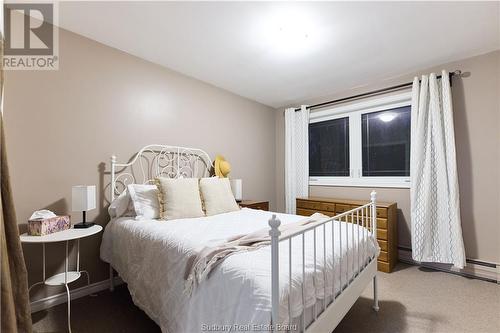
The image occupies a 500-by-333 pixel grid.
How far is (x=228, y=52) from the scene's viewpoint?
2541mm

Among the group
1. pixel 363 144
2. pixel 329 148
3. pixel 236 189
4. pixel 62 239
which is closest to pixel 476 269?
pixel 363 144

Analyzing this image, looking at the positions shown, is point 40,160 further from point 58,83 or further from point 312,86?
point 312,86

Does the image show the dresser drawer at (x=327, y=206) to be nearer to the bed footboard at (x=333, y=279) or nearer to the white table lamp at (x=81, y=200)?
the bed footboard at (x=333, y=279)

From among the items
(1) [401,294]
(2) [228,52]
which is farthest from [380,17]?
(1) [401,294]

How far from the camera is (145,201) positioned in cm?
225

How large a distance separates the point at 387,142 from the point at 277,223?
2949mm

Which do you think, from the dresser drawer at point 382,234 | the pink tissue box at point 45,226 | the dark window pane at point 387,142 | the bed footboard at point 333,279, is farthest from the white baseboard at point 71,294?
the dark window pane at point 387,142

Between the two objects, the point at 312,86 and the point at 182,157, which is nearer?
the point at 182,157

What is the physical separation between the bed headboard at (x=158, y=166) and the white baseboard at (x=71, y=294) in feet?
2.76

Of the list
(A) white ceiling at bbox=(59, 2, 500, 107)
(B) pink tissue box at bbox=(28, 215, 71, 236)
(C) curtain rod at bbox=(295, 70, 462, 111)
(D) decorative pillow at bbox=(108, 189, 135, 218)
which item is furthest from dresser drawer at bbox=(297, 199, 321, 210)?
(B) pink tissue box at bbox=(28, 215, 71, 236)

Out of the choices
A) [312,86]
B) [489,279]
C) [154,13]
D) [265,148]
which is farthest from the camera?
[265,148]

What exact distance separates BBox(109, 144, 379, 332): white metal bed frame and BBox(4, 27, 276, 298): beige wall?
0.39 feet

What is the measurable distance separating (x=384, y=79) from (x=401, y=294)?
2569 millimetres

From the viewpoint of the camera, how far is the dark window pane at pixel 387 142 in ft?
10.4
